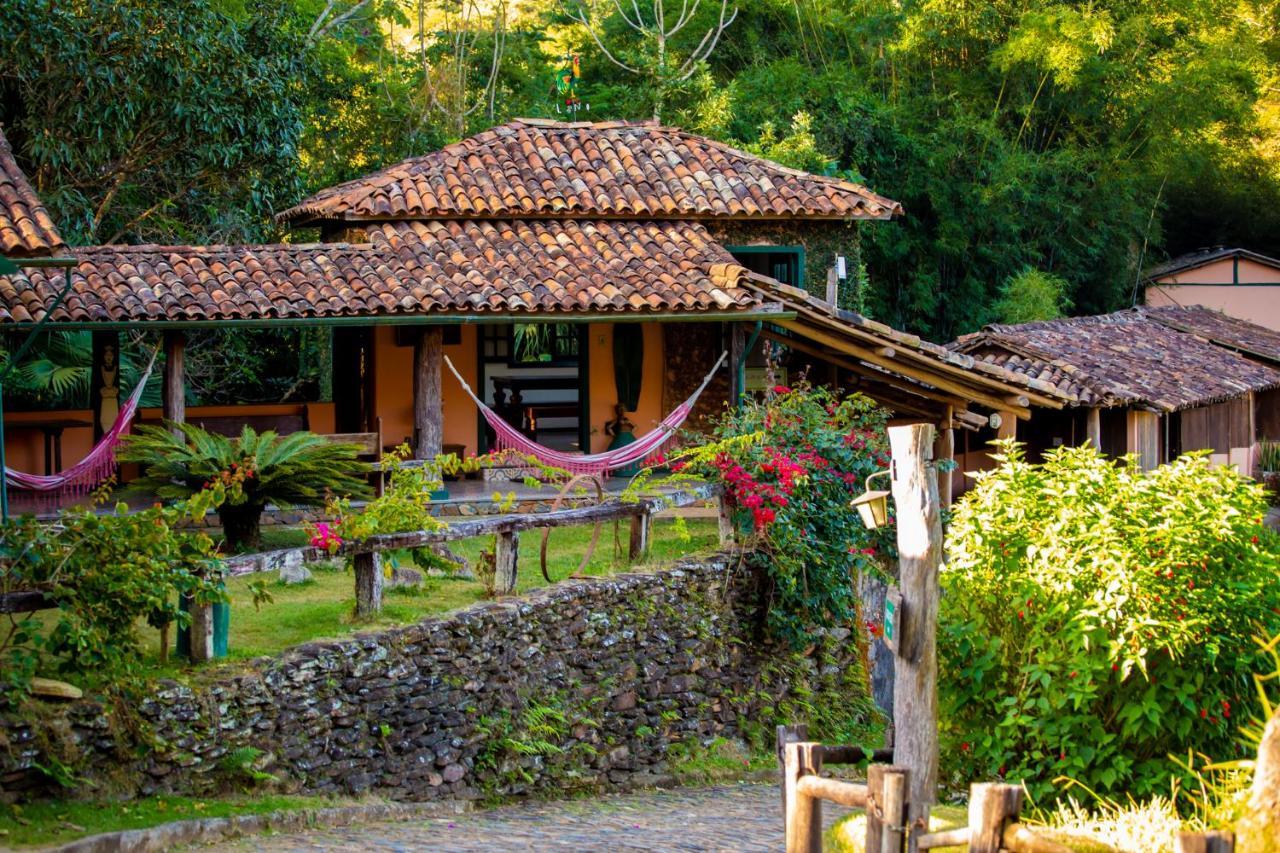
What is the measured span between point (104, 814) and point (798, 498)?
299 inches

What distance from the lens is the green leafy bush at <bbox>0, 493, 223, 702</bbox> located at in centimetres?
789

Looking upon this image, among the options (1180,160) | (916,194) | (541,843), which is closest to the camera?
(541,843)

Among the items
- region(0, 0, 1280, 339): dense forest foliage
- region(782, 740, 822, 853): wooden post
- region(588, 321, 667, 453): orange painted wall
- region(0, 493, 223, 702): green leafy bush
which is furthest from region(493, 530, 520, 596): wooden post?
region(0, 0, 1280, 339): dense forest foliage

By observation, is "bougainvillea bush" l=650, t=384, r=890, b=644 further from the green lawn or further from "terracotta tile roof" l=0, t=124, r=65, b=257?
"terracotta tile roof" l=0, t=124, r=65, b=257

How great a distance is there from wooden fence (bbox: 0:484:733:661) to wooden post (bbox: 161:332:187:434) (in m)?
5.03

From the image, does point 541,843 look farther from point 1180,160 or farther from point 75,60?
point 1180,160

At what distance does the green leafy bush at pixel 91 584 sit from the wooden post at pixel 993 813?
4572 mm

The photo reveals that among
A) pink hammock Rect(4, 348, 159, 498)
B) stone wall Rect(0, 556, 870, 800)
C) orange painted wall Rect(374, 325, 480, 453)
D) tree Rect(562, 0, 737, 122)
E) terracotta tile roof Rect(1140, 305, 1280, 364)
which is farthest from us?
tree Rect(562, 0, 737, 122)

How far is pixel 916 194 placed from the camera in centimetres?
3100

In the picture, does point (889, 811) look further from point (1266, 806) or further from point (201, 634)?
point (201, 634)

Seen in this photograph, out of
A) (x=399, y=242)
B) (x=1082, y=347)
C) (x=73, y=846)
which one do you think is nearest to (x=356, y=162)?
(x=399, y=242)

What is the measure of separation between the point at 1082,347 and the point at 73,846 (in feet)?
67.7

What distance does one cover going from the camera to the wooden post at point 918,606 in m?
7.71

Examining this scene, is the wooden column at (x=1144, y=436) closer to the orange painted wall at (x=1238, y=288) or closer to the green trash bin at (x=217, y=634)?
the orange painted wall at (x=1238, y=288)
